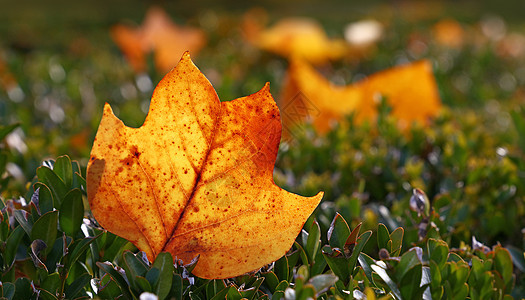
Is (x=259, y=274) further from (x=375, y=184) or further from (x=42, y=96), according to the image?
(x=42, y=96)

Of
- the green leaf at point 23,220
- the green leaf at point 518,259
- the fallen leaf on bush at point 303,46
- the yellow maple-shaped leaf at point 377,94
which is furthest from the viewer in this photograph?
the fallen leaf on bush at point 303,46

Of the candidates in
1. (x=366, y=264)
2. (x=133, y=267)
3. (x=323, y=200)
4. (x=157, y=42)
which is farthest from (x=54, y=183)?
(x=157, y=42)

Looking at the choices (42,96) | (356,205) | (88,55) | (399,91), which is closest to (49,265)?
(356,205)

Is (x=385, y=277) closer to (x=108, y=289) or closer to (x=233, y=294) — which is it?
(x=233, y=294)

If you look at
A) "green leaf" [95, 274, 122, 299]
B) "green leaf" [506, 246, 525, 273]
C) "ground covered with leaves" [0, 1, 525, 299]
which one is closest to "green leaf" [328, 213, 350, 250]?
"ground covered with leaves" [0, 1, 525, 299]

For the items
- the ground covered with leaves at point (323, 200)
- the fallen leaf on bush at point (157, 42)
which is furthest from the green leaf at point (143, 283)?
the fallen leaf on bush at point (157, 42)

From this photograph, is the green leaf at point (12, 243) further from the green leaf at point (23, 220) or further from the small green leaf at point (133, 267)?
the small green leaf at point (133, 267)

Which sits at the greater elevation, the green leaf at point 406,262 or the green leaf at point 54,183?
the green leaf at point 54,183
